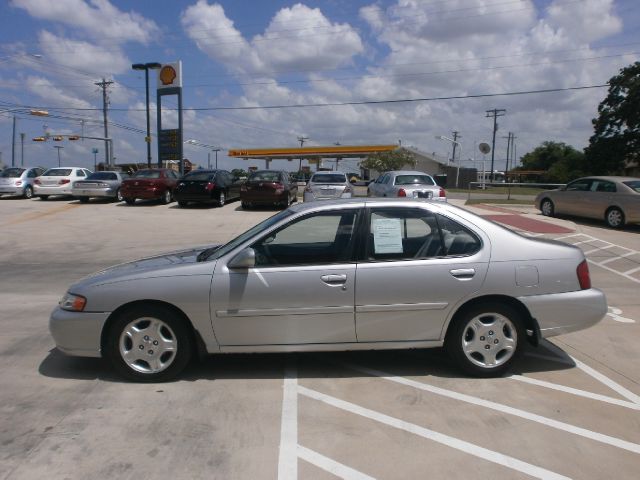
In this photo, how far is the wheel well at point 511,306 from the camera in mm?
4562

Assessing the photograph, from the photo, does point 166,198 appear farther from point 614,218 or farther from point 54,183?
point 614,218

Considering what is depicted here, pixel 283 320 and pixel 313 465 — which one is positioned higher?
pixel 283 320

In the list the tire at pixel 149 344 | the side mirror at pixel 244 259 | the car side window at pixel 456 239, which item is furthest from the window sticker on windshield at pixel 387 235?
the tire at pixel 149 344

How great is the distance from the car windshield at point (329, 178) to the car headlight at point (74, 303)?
48.6 ft

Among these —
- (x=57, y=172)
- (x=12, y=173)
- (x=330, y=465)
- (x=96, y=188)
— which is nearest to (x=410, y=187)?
(x=330, y=465)

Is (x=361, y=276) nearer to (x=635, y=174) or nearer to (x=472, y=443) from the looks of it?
(x=472, y=443)

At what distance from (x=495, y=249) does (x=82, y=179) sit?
73.8ft

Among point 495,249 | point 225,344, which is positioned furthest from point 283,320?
point 495,249

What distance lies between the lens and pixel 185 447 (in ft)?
11.5

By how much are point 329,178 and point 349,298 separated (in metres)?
15.0

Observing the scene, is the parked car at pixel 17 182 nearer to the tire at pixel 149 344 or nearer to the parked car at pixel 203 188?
the parked car at pixel 203 188

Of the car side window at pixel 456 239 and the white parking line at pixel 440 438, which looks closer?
the white parking line at pixel 440 438

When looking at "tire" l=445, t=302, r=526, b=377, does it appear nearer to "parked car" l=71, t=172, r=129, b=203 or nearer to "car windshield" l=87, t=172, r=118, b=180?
"parked car" l=71, t=172, r=129, b=203

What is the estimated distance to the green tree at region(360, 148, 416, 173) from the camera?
63.2 meters
